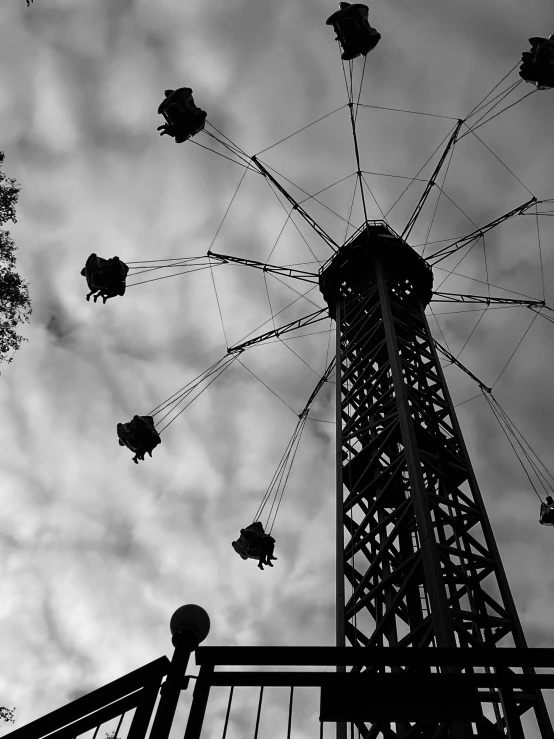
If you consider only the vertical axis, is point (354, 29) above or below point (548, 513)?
above

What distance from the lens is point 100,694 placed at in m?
3.09

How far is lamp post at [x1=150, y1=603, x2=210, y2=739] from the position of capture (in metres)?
2.71

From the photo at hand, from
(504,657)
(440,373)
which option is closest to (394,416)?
(440,373)

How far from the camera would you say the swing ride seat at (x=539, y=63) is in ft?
29.3

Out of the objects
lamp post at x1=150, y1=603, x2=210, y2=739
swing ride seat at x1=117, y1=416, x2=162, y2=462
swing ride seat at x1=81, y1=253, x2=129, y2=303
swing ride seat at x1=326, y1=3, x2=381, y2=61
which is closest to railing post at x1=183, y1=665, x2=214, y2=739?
lamp post at x1=150, y1=603, x2=210, y2=739

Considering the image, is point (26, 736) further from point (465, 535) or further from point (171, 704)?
point (465, 535)

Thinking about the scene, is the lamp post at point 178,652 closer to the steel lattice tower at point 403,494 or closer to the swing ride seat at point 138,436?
the steel lattice tower at point 403,494

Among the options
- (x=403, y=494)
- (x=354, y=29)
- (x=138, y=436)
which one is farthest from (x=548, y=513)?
(x=354, y=29)

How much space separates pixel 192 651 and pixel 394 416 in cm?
→ 504

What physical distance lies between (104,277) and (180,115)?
9.32 feet

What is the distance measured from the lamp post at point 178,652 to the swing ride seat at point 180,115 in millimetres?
8510

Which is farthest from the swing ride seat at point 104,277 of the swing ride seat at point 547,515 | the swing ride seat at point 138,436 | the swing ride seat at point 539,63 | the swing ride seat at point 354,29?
the swing ride seat at point 547,515

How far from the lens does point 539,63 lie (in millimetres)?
8992

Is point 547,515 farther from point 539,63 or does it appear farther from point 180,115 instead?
point 180,115
